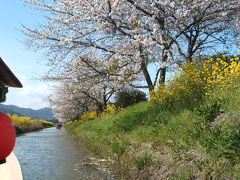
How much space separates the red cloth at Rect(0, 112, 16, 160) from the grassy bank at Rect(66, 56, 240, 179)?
2.92 meters

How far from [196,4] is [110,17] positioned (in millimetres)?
3373

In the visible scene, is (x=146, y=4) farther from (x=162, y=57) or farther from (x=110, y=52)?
(x=110, y=52)

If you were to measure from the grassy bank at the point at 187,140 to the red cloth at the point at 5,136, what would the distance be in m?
2.92

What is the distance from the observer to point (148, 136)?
7543mm

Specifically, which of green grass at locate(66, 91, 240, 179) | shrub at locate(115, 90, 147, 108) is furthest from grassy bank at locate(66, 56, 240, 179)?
shrub at locate(115, 90, 147, 108)

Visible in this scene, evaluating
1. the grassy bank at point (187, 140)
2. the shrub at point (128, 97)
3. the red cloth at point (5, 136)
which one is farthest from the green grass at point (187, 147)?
the shrub at point (128, 97)

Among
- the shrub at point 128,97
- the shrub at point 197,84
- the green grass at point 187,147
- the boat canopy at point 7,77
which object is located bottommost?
the green grass at point 187,147

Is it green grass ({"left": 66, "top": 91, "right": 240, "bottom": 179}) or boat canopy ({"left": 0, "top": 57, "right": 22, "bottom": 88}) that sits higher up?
boat canopy ({"left": 0, "top": 57, "right": 22, "bottom": 88})

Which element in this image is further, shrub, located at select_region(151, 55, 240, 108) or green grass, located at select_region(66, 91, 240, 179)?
shrub, located at select_region(151, 55, 240, 108)

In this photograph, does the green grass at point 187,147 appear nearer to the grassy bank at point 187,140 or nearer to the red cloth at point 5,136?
the grassy bank at point 187,140

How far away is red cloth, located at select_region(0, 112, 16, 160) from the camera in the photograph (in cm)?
178

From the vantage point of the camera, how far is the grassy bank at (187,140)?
4.33 metres

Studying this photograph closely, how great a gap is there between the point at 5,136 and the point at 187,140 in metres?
4.38

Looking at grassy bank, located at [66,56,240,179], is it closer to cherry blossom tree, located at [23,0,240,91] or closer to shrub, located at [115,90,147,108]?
cherry blossom tree, located at [23,0,240,91]
